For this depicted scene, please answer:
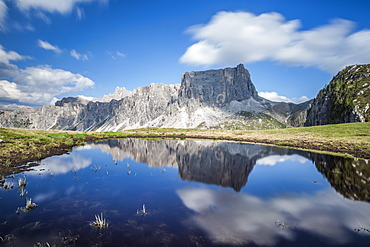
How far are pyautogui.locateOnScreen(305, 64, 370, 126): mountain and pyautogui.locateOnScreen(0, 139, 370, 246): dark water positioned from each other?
4316 inches

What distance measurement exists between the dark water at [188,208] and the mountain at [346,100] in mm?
109638

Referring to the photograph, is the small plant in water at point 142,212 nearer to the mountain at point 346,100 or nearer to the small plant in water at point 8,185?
the small plant in water at point 8,185

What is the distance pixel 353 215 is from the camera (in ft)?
43.1

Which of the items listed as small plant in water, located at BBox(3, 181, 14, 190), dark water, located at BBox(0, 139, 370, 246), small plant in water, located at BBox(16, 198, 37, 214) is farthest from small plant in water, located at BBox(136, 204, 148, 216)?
small plant in water, located at BBox(3, 181, 14, 190)

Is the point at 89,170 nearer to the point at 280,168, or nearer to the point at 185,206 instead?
the point at 185,206

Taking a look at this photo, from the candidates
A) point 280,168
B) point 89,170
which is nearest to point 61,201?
point 89,170

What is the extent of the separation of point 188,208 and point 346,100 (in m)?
143

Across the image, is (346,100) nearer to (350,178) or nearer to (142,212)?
(350,178)

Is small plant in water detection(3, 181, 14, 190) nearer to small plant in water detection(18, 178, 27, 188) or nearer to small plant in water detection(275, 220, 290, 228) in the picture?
small plant in water detection(18, 178, 27, 188)

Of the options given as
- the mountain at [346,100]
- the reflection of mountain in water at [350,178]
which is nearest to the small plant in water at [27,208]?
the reflection of mountain in water at [350,178]

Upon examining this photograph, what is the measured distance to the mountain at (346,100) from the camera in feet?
348

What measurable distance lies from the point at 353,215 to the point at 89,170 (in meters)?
26.5

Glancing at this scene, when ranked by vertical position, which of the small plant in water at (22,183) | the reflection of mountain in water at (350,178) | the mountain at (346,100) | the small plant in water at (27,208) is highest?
the mountain at (346,100)

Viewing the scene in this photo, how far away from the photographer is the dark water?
1023cm
